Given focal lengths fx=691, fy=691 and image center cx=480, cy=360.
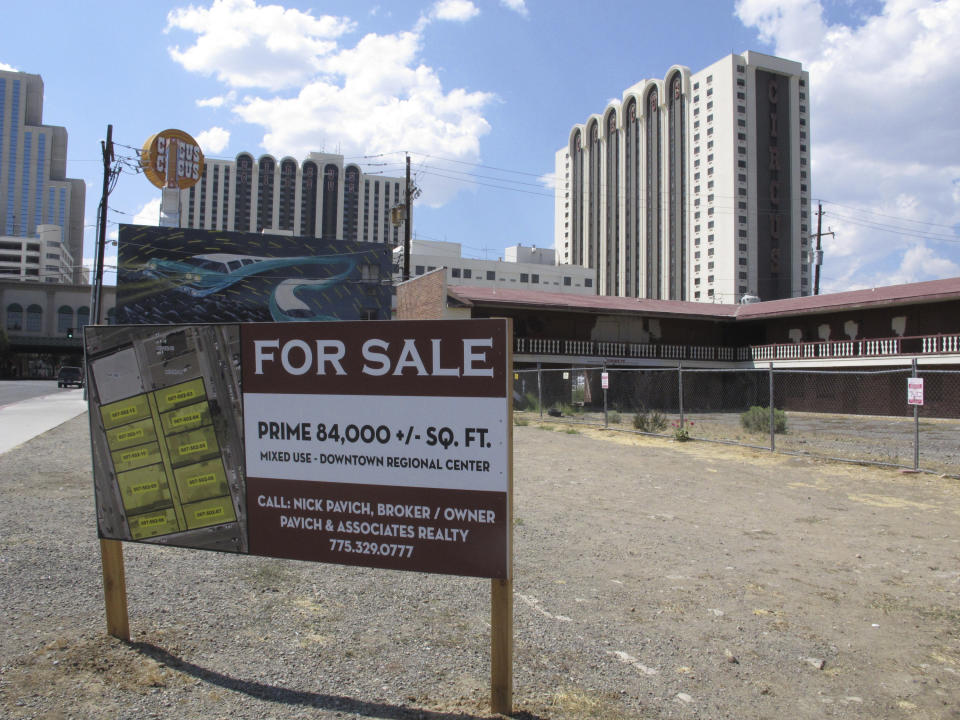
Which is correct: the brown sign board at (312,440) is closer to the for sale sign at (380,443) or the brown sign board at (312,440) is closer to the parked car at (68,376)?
the for sale sign at (380,443)

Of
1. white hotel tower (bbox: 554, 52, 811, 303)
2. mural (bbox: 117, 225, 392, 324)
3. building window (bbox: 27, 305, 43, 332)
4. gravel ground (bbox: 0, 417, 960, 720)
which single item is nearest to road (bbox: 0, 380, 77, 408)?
mural (bbox: 117, 225, 392, 324)

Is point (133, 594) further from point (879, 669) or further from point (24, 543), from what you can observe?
point (879, 669)

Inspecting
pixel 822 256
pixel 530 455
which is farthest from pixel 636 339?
pixel 530 455

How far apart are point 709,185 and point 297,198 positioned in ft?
240

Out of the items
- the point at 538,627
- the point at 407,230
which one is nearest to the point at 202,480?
the point at 538,627

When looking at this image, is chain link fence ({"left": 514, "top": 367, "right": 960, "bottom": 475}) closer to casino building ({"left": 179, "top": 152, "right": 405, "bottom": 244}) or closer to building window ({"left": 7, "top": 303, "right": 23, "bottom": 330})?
building window ({"left": 7, "top": 303, "right": 23, "bottom": 330})

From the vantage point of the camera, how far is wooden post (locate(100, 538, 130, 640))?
393 centimetres

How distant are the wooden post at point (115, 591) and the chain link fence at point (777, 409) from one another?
1171 cm

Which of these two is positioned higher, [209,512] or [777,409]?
[777,409]

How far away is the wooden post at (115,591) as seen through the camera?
393 centimetres

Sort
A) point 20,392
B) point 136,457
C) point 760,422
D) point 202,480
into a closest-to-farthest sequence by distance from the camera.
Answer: point 202,480, point 136,457, point 760,422, point 20,392

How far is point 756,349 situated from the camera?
123ft

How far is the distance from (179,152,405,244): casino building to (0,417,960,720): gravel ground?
4609 inches

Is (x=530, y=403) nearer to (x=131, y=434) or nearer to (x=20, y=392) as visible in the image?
(x=131, y=434)
